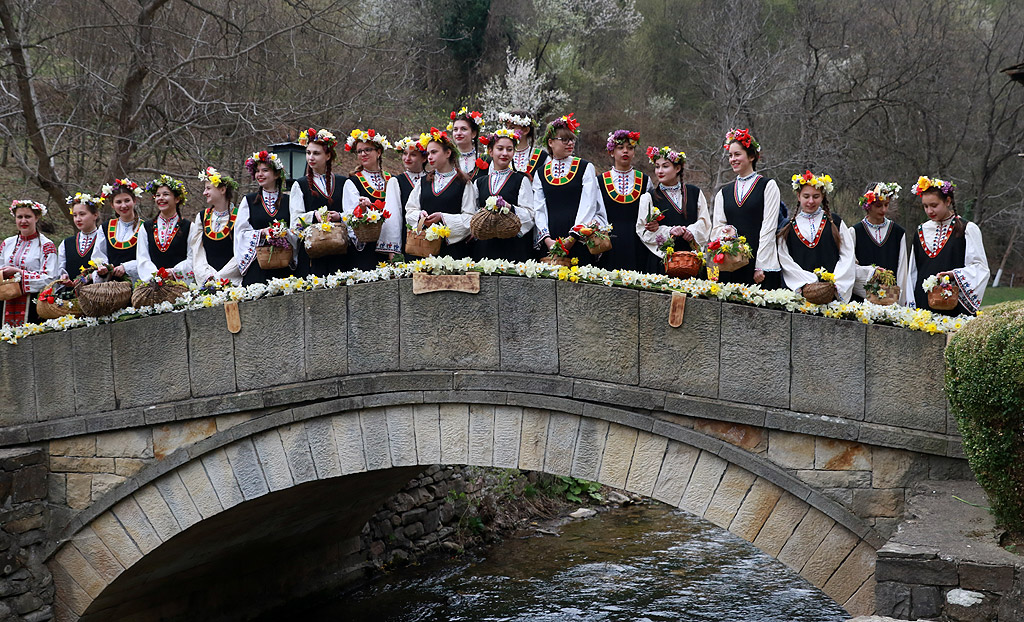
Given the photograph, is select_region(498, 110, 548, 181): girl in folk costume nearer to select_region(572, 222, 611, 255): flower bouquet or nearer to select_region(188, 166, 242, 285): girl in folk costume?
select_region(572, 222, 611, 255): flower bouquet

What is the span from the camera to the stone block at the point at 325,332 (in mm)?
6984

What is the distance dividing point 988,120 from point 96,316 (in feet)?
58.7

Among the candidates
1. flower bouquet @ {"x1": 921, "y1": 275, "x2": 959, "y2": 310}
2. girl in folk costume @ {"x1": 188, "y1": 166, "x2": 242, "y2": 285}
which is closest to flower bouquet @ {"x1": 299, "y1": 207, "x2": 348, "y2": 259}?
girl in folk costume @ {"x1": 188, "y1": 166, "x2": 242, "y2": 285}

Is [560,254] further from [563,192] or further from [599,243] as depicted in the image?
[563,192]

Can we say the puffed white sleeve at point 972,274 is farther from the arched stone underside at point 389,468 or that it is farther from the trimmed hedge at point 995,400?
the trimmed hedge at point 995,400

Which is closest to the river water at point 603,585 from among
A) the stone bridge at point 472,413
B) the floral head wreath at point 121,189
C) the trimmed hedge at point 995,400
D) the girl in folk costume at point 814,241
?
the stone bridge at point 472,413

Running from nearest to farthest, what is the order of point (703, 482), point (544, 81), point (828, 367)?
point (828, 367) → point (703, 482) → point (544, 81)

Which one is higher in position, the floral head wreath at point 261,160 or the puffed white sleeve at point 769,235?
the floral head wreath at point 261,160

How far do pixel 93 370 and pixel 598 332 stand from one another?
3.71m

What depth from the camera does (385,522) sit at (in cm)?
1223

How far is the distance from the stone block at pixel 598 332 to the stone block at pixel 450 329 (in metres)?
→ 0.45

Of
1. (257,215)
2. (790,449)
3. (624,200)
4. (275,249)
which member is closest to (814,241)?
(624,200)

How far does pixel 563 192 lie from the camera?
24.4 feet

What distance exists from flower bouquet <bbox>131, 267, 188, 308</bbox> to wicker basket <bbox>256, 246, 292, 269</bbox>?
0.68 m
